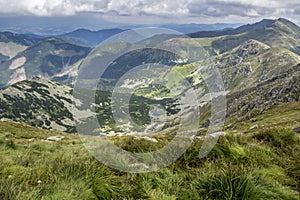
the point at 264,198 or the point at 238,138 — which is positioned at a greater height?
the point at 264,198

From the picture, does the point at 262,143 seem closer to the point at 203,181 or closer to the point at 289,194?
the point at 289,194

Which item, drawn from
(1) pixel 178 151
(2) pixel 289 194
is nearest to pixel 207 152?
(1) pixel 178 151

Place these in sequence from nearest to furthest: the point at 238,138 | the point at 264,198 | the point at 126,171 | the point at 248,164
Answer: the point at 264,198 < the point at 126,171 < the point at 248,164 < the point at 238,138

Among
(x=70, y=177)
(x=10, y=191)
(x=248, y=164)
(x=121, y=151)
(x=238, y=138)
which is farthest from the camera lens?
(x=238, y=138)

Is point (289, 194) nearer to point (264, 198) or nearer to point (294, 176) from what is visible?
point (264, 198)

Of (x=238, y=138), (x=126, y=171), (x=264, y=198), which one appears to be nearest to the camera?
(x=264, y=198)

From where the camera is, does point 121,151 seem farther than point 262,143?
No

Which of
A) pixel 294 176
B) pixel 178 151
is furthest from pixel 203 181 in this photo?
pixel 294 176

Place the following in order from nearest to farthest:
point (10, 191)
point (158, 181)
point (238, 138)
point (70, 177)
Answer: point (10, 191), point (70, 177), point (158, 181), point (238, 138)

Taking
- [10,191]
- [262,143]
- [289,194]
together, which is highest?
[10,191]
